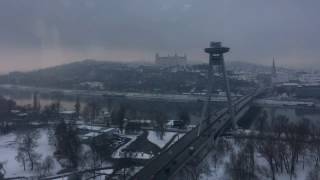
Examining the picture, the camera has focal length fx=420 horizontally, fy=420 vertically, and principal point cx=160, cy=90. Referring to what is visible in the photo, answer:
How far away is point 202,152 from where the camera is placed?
6398 millimetres

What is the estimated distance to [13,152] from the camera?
7000 millimetres

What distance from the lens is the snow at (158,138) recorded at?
7735 mm

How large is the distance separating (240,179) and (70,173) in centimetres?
219

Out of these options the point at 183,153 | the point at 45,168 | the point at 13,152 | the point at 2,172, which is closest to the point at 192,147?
the point at 183,153

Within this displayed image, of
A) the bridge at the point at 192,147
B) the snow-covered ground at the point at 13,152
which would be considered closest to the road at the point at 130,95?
the bridge at the point at 192,147

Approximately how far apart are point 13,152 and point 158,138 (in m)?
2.70

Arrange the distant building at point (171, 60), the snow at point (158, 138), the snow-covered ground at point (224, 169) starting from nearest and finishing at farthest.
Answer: the snow-covered ground at point (224, 169) < the snow at point (158, 138) < the distant building at point (171, 60)

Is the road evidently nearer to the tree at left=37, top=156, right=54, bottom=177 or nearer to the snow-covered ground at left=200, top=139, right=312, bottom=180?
the snow-covered ground at left=200, top=139, right=312, bottom=180

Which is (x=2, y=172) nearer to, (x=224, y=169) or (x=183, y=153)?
(x=183, y=153)

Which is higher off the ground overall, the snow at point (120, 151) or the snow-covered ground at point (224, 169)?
the snow at point (120, 151)

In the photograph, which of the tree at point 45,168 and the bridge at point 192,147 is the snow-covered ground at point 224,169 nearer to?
the bridge at point 192,147

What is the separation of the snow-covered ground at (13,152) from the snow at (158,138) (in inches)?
74.0

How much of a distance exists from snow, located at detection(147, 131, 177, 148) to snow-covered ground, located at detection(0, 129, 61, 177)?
1.88 metres

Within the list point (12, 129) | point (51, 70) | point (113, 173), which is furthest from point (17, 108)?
point (51, 70)
